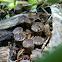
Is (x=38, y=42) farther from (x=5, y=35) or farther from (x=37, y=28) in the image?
(x=5, y=35)

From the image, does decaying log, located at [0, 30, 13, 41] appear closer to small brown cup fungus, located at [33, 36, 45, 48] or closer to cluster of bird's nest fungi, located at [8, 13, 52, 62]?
cluster of bird's nest fungi, located at [8, 13, 52, 62]

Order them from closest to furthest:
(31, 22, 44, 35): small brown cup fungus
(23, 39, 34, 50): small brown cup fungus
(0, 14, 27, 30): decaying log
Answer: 1. (23, 39, 34, 50): small brown cup fungus
2. (31, 22, 44, 35): small brown cup fungus
3. (0, 14, 27, 30): decaying log

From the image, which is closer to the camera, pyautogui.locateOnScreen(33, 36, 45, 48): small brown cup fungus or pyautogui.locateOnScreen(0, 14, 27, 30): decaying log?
pyautogui.locateOnScreen(33, 36, 45, 48): small brown cup fungus

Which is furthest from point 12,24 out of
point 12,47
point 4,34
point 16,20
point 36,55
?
point 36,55

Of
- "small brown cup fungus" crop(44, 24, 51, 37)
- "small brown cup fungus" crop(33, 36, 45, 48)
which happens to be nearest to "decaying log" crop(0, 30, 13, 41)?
"small brown cup fungus" crop(33, 36, 45, 48)

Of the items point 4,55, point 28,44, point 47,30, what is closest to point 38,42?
point 28,44

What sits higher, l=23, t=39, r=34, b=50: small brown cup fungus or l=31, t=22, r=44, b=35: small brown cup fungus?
l=31, t=22, r=44, b=35: small brown cup fungus

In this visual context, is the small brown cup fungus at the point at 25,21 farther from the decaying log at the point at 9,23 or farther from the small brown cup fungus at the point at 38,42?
the small brown cup fungus at the point at 38,42

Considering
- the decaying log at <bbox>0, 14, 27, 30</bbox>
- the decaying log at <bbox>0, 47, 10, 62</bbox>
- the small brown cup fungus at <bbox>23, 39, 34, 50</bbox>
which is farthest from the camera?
the decaying log at <bbox>0, 14, 27, 30</bbox>
